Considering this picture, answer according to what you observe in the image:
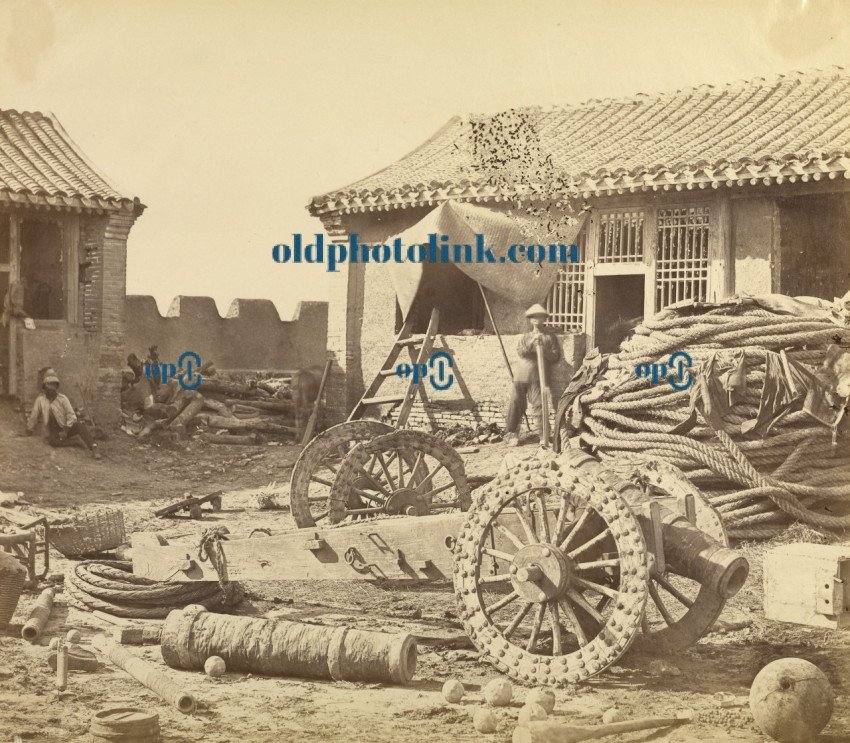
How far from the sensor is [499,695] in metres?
4.67

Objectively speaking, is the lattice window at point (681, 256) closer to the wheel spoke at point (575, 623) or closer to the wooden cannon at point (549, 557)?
the wooden cannon at point (549, 557)

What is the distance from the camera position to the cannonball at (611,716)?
444cm

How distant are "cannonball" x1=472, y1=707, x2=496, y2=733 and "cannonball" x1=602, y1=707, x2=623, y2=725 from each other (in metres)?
0.43

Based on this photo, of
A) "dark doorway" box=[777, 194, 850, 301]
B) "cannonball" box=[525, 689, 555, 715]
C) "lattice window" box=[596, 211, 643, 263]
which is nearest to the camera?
"cannonball" box=[525, 689, 555, 715]

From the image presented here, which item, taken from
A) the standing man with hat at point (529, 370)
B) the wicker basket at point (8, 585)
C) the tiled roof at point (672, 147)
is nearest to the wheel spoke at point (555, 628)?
the wicker basket at point (8, 585)

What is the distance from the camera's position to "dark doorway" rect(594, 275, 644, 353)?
14.4 meters

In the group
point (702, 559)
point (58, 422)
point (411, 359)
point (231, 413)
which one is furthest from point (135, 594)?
point (231, 413)

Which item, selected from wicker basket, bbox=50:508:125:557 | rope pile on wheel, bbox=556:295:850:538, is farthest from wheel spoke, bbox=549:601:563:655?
wicker basket, bbox=50:508:125:557

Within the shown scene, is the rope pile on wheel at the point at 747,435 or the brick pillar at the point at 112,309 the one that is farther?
the brick pillar at the point at 112,309

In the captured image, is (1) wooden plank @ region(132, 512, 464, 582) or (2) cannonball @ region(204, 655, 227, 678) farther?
(1) wooden plank @ region(132, 512, 464, 582)

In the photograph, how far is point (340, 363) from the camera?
636 inches

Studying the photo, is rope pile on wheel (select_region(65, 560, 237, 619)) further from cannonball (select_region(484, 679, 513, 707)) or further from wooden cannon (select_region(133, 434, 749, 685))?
cannonball (select_region(484, 679, 513, 707))

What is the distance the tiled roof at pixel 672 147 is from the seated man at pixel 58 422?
4360 millimetres

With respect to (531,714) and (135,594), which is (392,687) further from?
(135,594)
